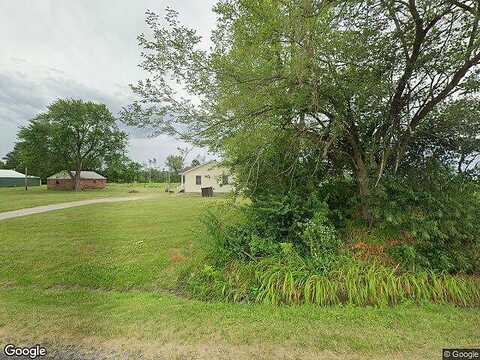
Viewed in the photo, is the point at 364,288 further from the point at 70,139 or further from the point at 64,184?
the point at 64,184

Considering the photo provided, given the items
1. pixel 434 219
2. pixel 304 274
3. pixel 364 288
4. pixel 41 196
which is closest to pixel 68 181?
pixel 41 196

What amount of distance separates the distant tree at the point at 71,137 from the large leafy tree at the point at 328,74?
2225 centimetres

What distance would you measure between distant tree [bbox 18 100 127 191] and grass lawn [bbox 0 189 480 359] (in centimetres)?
2307

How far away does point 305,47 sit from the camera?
4.45 meters

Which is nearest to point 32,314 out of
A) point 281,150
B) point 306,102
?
point 281,150

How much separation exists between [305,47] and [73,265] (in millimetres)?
5682

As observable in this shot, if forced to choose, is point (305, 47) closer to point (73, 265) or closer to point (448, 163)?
point (448, 163)

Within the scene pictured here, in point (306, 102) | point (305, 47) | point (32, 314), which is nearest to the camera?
point (32, 314)

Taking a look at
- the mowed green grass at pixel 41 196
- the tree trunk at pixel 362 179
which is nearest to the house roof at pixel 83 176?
the mowed green grass at pixel 41 196

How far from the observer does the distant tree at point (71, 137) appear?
26.1 m

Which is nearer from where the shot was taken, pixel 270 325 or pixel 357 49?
pixel 270 325

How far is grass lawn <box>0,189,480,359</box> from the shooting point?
261cm

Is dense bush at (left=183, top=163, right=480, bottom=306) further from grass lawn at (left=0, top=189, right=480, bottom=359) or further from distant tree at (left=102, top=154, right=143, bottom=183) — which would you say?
distant tree at (left=102, top=154, right=143, bottom=183)

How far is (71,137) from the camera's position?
90.9ft
